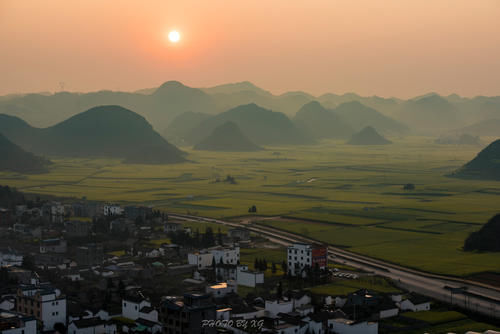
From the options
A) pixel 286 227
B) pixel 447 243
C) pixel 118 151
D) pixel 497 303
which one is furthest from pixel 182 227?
pixel 118 151

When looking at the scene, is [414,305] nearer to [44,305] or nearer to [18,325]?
[44,305]

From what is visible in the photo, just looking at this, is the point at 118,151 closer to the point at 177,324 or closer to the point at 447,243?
the point at 447,243

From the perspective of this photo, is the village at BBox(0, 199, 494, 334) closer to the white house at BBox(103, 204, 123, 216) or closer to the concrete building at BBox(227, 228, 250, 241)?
the concrete building at BBox(227, 228, 250, 241)

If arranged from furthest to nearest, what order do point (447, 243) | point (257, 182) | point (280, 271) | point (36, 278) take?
point (257, 182)
point (447, 243)
point (280, 271)
point (36, 278)

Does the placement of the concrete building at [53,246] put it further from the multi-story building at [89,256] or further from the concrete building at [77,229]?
the concrete building at [77,229]

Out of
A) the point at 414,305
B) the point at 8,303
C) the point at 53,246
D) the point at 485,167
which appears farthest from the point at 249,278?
the point at 485,167
